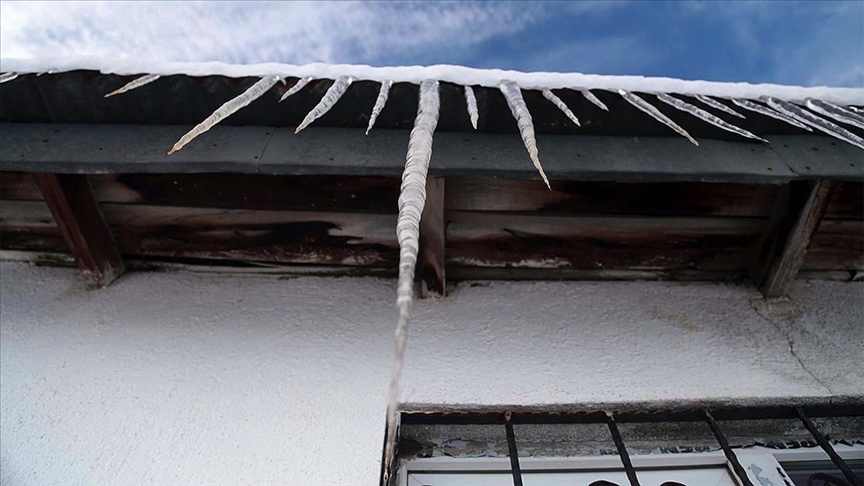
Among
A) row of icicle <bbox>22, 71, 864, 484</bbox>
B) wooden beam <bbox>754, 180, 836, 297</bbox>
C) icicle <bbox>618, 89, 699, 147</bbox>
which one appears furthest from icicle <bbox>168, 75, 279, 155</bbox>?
wooden beam <bbox>754, 180, 836, 297</bbox>

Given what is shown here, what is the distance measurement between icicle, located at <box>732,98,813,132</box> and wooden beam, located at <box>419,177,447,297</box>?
629 mm

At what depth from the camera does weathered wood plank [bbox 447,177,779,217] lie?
1379 millimetres

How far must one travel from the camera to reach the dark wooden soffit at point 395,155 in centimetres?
100

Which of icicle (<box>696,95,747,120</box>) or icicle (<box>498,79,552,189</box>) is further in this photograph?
icicle (<box>696,95,747,120</box>)

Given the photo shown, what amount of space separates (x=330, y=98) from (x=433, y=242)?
20.3 inches

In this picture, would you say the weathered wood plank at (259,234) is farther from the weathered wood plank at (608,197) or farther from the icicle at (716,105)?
the icicle at (716,105)

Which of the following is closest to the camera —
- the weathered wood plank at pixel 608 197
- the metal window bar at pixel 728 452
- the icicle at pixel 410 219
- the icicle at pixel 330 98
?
the icicle at pixel 410 219

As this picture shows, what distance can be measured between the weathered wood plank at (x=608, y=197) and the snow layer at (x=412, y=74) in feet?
1.06

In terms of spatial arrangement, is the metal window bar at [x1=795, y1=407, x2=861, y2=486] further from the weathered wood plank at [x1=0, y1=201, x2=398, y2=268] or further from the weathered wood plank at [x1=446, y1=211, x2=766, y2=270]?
the weathered wood plank at [x1=0, y1=201, x2=398, y2=268]

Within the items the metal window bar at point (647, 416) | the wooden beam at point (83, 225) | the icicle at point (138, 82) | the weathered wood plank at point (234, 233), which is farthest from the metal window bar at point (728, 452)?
the wooden beam at point (83, 225)

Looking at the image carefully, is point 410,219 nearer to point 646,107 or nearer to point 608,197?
point 646,107

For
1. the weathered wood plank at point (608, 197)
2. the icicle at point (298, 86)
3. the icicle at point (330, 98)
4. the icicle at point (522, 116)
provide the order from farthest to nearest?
the weathered wood plank at point (608, 197) < the icicle at point (298, 86) < the icicle at point (330, 98) < the icicle at point (522, 116)

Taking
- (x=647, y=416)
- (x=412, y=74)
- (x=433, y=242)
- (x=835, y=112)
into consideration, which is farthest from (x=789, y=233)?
(x=412, y=74)

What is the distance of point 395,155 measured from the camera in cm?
101
